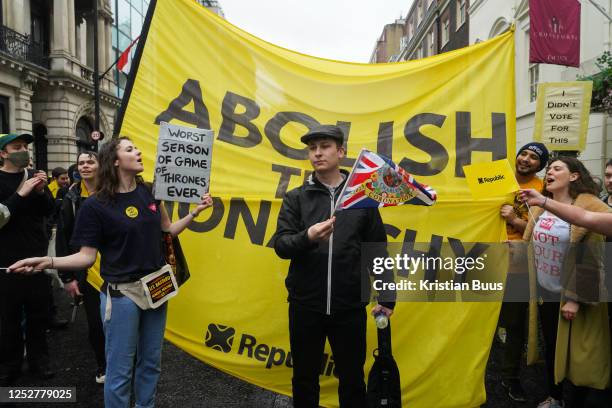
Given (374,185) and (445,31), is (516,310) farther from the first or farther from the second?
(445,31)

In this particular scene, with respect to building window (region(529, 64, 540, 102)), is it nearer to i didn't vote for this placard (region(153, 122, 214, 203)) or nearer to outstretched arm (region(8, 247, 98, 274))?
i didn't vote for this placard (region(153, 122, 214, 203))

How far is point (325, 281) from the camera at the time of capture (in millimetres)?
2514

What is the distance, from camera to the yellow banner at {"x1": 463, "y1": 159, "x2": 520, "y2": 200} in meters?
2.94

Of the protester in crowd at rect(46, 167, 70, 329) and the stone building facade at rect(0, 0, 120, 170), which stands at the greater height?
the stone building facade at rect(0, 0, 120, 170)

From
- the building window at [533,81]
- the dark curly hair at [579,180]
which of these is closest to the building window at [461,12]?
the building window at [533,81]

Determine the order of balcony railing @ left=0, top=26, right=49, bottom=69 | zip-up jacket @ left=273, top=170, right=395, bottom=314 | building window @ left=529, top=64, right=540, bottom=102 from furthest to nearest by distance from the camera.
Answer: balcony railing @ left=0, top=26, right=49, bottom=69 < building window @ left=529, top=64, right=540, bottom=102 < zip-up jacket @ left=273, top=170, right=395, bottom=314

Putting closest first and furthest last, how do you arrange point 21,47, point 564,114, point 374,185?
point 374,185
point 564,114
point 21,47

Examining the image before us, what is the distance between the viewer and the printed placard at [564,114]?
5.04 meters

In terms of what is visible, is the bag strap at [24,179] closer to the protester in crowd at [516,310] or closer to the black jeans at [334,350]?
the black jeans at [334,350]

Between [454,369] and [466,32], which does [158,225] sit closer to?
[454,369]

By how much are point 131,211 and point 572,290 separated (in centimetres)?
292

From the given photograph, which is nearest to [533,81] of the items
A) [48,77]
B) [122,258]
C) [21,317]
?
[122,258]

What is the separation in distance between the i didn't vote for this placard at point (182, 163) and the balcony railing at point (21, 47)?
18.0 m

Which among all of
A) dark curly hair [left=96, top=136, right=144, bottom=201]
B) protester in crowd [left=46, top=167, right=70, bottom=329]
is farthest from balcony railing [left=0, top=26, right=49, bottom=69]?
dark curly hair [left=96, top=136, right=144, bottom=201]
